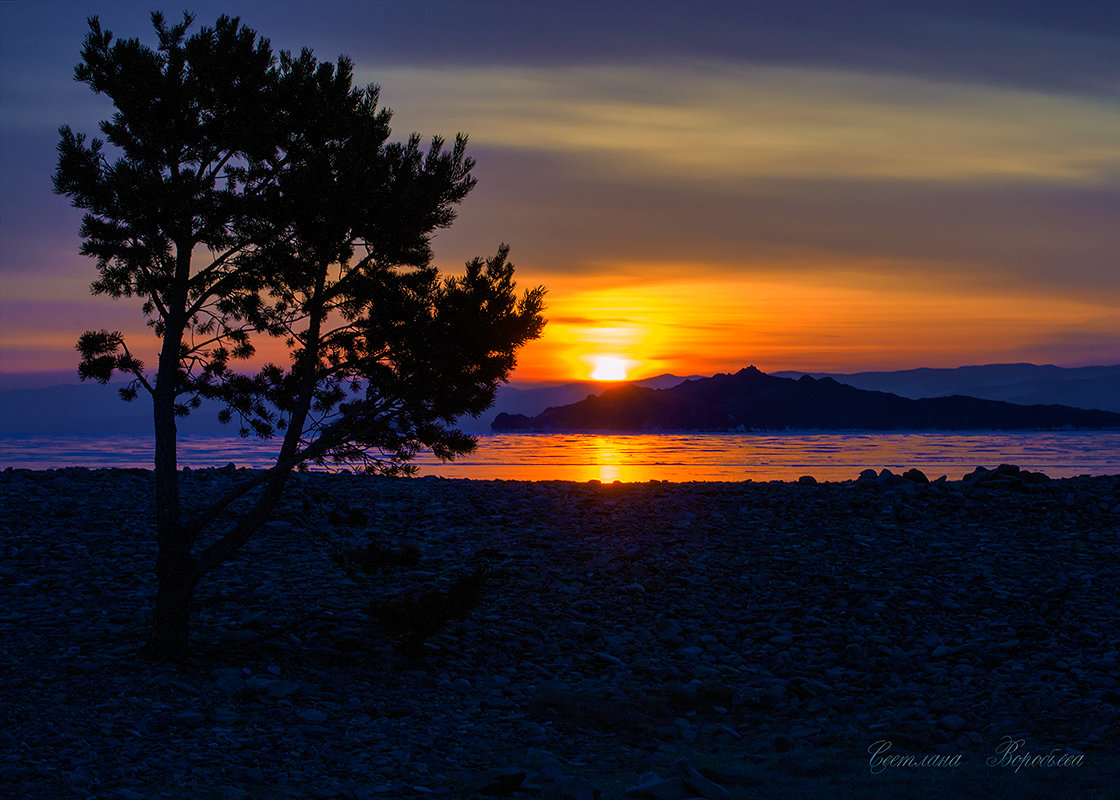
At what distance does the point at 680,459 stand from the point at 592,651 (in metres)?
32.2

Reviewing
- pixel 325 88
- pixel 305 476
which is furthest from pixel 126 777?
pixel 305 476

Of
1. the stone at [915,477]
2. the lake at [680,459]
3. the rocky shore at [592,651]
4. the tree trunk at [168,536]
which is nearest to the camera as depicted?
the rocky shore at [592,651]

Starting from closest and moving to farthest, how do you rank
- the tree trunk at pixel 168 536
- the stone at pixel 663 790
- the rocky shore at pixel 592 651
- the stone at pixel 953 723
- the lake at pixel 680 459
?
the stone at pixel 663 790 → the rocky shore at pixel 592 651 → the stone at pixel 953 723 → the tree trunk at pixel 168 536 → the lake at pixel 680 459

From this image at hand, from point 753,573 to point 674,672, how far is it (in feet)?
12.4

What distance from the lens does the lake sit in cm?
3366

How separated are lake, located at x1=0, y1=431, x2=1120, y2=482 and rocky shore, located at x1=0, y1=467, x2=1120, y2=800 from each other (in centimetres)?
1259

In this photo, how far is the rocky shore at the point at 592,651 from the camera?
755cm

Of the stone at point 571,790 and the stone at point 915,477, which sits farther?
the stone at point 915,477

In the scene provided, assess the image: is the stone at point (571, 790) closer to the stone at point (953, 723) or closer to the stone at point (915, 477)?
the stone at point (953, 723)

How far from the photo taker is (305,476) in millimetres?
20766

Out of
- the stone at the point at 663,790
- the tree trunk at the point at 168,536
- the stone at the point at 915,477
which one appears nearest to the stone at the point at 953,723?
the stone at the point at 663,790

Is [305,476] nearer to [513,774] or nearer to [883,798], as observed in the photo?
[513,774]

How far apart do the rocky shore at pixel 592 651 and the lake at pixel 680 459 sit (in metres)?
12.6

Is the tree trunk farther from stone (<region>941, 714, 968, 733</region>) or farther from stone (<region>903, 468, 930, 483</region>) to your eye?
stone (<region>903, 468, 930, 483</region>)
